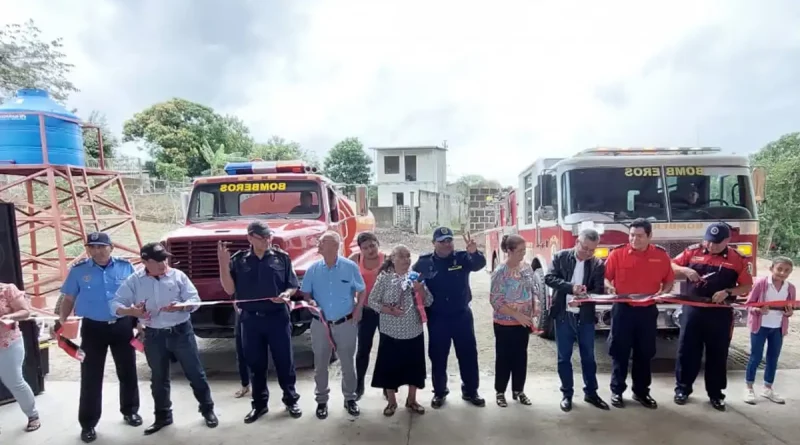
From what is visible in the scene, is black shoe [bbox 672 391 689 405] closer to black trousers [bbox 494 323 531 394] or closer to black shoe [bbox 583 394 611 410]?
black shoe [bbox 583 394 611 410]

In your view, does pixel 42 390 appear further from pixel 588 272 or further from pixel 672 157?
pixel 672 157

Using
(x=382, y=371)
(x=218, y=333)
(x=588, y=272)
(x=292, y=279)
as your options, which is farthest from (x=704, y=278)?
(x=218, y=333)

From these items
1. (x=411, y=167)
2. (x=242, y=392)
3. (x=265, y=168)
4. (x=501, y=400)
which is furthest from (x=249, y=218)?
(x=411, y=167)

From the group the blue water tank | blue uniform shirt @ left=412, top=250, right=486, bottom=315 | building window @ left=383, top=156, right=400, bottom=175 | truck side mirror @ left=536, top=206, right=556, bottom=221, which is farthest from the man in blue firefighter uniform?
building window @ left=383, top=156, right=400, bottom=175

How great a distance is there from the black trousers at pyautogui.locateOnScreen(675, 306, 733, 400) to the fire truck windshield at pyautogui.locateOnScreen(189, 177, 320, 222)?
14.5ft

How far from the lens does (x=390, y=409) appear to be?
4.76 m

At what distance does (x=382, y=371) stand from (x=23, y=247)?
15487 millimetres

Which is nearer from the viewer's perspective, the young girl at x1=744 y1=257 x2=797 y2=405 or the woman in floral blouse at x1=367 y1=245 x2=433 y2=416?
the woman in floral blouse at x1=367 y1=245 x2=433 y2=416

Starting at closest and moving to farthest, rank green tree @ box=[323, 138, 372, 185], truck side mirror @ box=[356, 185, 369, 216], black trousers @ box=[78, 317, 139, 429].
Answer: black trousers @ box=[78, 317, 139, 429] → truck side mirror @ box=[356, 185, 369, 216] → green tree @ box=[323, 138, 372, 185]

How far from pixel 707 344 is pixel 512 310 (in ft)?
5.79

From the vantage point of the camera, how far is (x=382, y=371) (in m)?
4.67

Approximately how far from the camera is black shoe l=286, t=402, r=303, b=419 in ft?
15.5

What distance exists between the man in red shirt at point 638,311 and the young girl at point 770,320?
884mm

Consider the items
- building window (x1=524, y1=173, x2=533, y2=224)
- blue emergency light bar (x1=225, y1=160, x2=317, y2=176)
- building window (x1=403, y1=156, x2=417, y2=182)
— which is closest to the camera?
blue emergency light bar (x1=225, y1=160, x2=317, y2=176)
